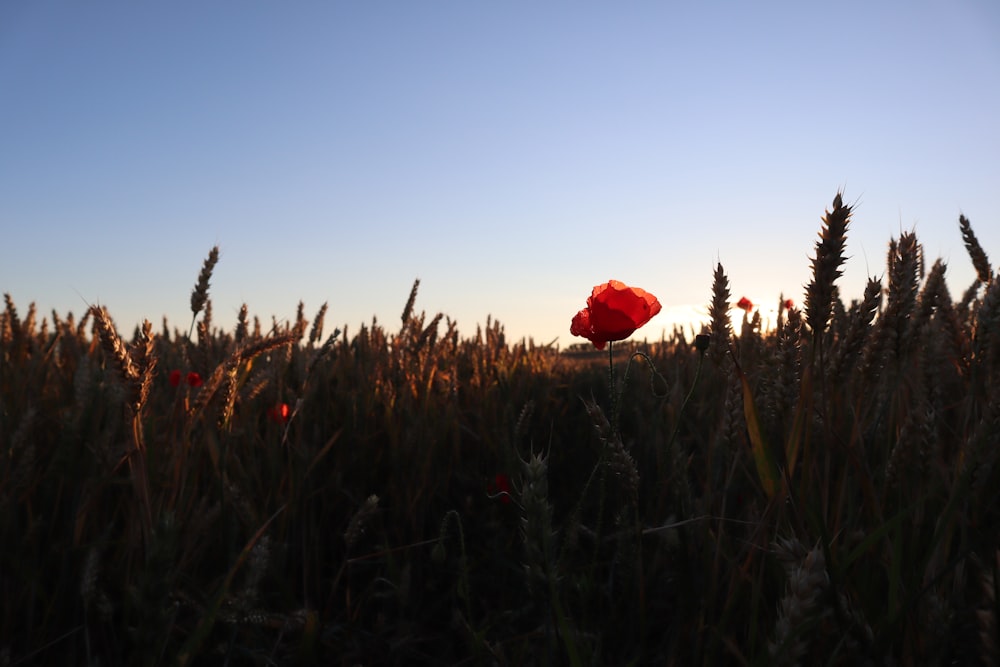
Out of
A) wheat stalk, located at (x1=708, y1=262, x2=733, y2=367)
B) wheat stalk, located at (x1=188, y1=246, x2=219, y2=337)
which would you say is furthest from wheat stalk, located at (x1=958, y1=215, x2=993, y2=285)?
wheat stalk, located at (x1=188, y1=246, x2=219, y2=337)

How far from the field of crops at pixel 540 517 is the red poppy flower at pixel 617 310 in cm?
11

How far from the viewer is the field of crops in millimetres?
1087

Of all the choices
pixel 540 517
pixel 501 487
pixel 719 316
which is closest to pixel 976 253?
pixel 719 316

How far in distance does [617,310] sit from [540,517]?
32.2 inches

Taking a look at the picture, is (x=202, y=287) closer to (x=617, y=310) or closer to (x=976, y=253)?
(x=617, y=310)

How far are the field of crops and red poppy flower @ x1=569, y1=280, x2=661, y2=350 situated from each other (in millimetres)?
114

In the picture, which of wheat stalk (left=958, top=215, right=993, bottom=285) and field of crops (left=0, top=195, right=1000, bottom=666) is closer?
field of crops (left=0, top=195, right=1000, bottom=666)

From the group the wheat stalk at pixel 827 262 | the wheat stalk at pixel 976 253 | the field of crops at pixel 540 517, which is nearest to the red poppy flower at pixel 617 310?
the field of crops at pixel 540 517

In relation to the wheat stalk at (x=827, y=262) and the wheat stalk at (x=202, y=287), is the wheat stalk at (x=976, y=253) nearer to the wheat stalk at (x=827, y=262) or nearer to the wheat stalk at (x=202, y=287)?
the wheat stalk at (x=827, y=262)

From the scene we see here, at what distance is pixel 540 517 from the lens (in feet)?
2.71

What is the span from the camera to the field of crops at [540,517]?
1.09 metres

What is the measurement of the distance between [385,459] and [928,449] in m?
1.78

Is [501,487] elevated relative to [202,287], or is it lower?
lower

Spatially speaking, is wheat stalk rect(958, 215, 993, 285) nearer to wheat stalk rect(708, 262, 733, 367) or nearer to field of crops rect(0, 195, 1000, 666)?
field of crops rect(0, 195, 1000, 666)
